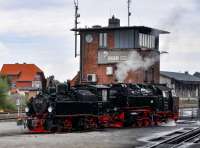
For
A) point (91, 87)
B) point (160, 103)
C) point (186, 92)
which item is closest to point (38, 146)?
point (91, 87)

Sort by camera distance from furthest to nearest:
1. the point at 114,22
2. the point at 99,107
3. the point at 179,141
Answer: the point at 114,22 → the point at 99,107 → the point at 179,141

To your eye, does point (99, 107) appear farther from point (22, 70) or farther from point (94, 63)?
point (22, 70)

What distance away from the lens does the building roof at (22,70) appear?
118 metres

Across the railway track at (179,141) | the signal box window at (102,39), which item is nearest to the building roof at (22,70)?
the signal box window at (102,39)

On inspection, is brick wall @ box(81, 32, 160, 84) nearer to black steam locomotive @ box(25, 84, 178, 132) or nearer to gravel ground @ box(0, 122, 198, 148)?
black steam locomotive @ box(25, 84, 178, 132)

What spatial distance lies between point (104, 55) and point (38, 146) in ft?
145

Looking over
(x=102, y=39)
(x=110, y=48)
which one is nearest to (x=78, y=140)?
(x=110, y=48)

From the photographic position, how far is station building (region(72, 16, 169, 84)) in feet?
211

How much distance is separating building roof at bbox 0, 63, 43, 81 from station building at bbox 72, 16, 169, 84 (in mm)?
50590

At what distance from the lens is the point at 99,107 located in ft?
106

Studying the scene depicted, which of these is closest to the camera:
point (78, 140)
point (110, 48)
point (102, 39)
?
point (78, 140)

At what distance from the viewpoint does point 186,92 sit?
97.1m

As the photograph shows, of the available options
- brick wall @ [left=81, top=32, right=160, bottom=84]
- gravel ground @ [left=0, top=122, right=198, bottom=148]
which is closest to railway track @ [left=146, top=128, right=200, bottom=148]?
gravel ground @ [left=0, top=122, right=198, bottom=148]

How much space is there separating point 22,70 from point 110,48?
5743 cm
